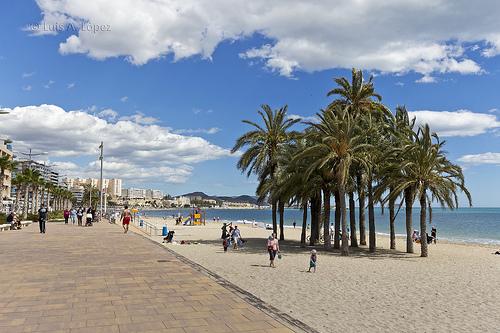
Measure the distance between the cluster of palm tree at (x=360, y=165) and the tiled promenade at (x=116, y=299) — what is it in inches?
402

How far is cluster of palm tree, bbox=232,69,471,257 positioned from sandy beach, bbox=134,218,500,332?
12.4 ft

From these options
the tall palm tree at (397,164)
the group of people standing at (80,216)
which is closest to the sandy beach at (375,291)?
the tall palm tree at (397,164)

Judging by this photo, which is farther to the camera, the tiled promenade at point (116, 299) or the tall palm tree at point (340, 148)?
the tall palm tree at point (340, 148)

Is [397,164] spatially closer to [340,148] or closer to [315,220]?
[340,148]

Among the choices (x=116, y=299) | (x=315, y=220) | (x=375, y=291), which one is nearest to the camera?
(x=116, y=299)

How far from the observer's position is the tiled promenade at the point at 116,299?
Answer: 23.6ft

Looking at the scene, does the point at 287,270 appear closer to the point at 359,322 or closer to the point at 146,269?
the point at 146,269

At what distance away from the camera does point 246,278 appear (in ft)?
42.7

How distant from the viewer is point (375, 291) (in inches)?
453

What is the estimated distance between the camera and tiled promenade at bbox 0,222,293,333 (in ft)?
23.6

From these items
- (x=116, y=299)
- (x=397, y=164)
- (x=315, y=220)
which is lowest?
(x=116, y=299)

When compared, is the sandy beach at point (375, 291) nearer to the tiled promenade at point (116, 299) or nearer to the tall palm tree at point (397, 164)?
the tiled promenade at point (116, 299)

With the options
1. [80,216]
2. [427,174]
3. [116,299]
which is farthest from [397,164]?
[80,216]

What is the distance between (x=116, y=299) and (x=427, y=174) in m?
16.7
